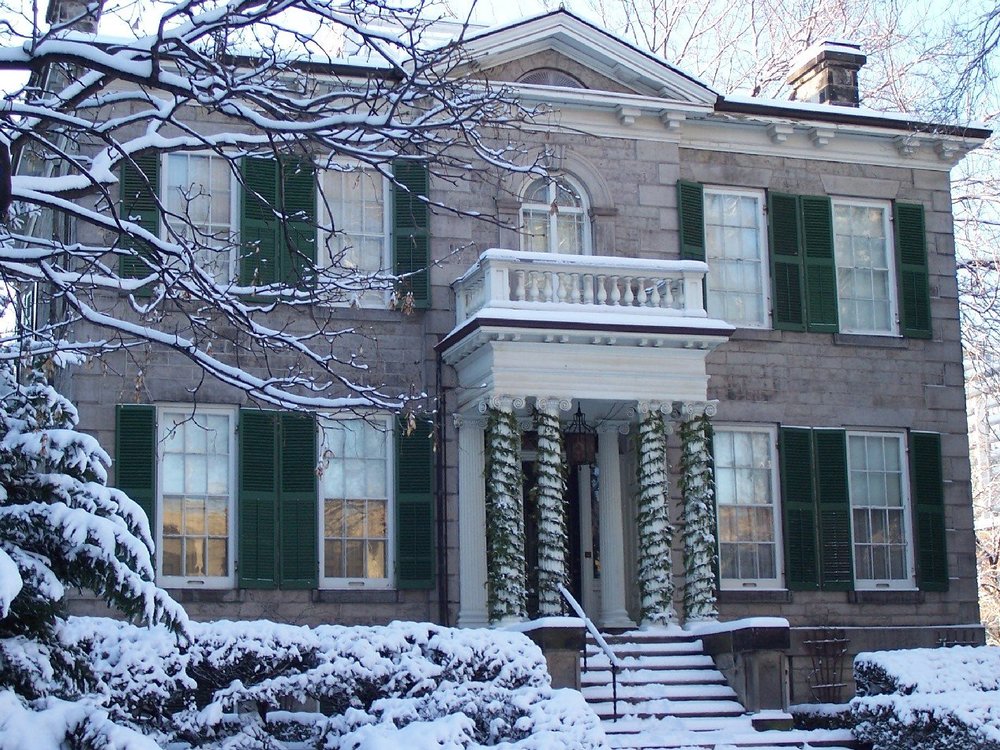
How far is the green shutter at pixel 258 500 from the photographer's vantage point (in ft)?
55.0

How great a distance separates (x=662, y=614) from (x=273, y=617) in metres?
4.39

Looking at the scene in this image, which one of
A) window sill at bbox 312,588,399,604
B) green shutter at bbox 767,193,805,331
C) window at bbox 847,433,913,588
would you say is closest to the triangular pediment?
green shutter at bbox 767,193,805,331

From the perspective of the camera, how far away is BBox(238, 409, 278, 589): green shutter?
16.8 meters

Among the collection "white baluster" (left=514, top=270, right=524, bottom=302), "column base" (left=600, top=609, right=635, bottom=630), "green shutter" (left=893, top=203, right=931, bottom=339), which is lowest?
"column base" (left=600, top=609, right=635, bottom=630)

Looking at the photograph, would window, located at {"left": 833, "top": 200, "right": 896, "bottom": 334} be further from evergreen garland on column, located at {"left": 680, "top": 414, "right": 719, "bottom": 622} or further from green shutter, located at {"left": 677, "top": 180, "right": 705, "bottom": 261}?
evergreen garland on column, located at {"left": 680, "top": 414, "right": 719, "bottom": 622}

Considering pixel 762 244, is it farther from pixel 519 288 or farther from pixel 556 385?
pixel 556 385

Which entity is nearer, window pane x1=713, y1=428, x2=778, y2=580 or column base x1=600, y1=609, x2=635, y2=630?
column base x1=600, y1=609, x2=635, y2=630

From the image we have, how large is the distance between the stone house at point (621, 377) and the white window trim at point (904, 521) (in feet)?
0.09

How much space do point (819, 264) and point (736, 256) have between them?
114 cm

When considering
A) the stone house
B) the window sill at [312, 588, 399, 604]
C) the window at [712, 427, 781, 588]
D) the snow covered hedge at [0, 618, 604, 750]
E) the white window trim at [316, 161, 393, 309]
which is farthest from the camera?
the window at [712, 427, 781, 588]

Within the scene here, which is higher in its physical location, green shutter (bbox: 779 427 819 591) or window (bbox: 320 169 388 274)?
window (bbox: 320 169 388 274)

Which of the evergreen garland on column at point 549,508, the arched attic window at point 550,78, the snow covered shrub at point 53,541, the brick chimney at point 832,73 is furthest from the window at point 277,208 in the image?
the snow covered shrub at point 53,541

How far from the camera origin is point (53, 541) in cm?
962

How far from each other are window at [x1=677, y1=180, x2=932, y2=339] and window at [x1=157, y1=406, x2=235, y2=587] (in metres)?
6.39
